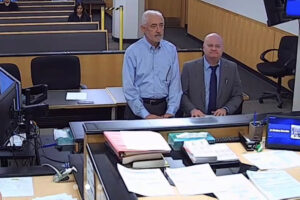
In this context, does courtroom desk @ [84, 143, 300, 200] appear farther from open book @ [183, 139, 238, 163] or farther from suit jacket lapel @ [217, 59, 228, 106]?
→ suit jacket lapel @ [217, 59, 228, 106]

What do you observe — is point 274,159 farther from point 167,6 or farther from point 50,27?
point 167,6

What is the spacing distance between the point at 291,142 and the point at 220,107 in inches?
85.4

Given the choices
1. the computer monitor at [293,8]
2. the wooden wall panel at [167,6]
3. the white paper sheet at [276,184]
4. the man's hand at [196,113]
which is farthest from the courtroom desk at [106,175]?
the wooden wall panel at [167,6]

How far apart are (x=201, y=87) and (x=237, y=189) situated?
104 inches

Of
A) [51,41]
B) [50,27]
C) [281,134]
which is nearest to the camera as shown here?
[281,134]

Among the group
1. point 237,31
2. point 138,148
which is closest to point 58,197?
point 138,148

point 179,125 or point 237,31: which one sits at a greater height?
point 179,125

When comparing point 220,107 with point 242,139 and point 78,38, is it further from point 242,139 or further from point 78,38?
point 78,38

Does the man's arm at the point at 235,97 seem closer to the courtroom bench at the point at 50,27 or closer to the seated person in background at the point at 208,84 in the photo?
the seated person in background at the point at 208,84

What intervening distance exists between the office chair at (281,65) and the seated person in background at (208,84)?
10.8ft

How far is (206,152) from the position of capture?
2.50 metres

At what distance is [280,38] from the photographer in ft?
28.8

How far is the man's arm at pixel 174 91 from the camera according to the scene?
4812 millimetres

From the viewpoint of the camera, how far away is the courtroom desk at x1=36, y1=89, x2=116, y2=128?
567 centimetres
